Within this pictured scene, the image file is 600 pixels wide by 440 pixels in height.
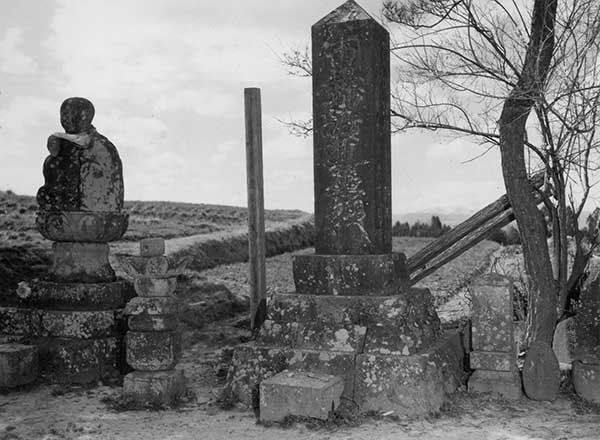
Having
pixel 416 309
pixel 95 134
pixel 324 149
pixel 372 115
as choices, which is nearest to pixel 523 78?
pixel 372 115

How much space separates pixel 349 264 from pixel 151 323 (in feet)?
6.62

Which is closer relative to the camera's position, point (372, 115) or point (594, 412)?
point (594, 412)

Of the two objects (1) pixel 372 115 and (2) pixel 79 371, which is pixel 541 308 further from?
(2) pixel 79 371

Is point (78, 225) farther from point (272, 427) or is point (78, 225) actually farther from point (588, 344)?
point (588, 344)

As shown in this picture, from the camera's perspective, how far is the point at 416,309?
6.66m

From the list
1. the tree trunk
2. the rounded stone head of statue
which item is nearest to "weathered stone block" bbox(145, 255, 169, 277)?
the rounded stone head of statue

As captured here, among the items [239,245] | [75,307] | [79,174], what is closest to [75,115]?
[79,174]

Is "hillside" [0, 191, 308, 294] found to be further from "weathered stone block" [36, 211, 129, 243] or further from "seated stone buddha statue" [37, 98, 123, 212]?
"seated stone buddha statue" [37, 98, 123, 212]

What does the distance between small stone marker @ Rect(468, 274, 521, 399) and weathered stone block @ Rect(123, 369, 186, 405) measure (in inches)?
117

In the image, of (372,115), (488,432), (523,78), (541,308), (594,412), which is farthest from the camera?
(541,308)

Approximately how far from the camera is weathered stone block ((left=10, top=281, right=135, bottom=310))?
309 inches

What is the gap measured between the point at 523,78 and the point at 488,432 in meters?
3.81

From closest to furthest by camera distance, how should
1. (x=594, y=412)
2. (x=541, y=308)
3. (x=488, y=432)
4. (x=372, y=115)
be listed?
(x=488, y=432)
(x=594, y=412)
(x=372, y=115)
(x=541, y=308)

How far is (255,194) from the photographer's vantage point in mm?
9172
